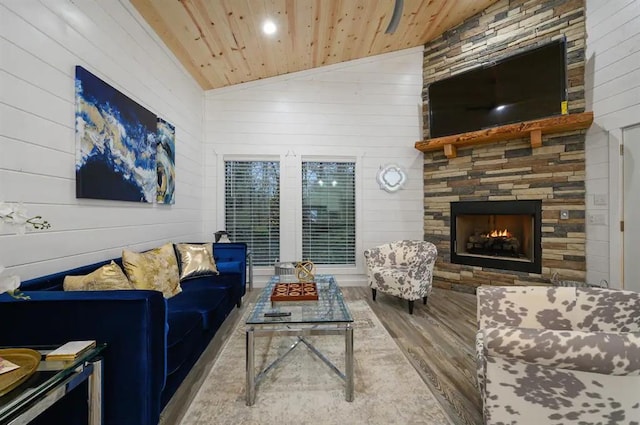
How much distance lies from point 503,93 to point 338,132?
2.28 metres

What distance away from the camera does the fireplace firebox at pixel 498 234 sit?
12.1 feet

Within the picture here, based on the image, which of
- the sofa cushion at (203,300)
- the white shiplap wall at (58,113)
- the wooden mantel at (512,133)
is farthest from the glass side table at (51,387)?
the wooden mantel at (512,133)

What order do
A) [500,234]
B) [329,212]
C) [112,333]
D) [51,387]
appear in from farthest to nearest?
[329,212] < [500,234] < [112,333] < [51,387]

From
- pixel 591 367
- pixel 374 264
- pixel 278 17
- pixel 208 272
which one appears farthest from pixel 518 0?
pixel 208 272

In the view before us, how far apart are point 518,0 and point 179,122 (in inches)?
184

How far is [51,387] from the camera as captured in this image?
104 centimetres

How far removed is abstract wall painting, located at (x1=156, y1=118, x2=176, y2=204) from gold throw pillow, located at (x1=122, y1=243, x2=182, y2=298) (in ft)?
2.59

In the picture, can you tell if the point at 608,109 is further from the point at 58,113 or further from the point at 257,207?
the point at 58,113

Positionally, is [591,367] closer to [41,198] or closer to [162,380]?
[162,380]

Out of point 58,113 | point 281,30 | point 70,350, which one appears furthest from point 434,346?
point 281,30

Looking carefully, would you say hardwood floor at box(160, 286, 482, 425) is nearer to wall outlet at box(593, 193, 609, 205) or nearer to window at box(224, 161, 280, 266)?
window at box(224, 161, 280, 266)

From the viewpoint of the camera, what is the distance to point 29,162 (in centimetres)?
169

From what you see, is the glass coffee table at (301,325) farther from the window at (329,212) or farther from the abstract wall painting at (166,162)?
the window at (329,212)

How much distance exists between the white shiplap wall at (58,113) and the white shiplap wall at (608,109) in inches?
190
